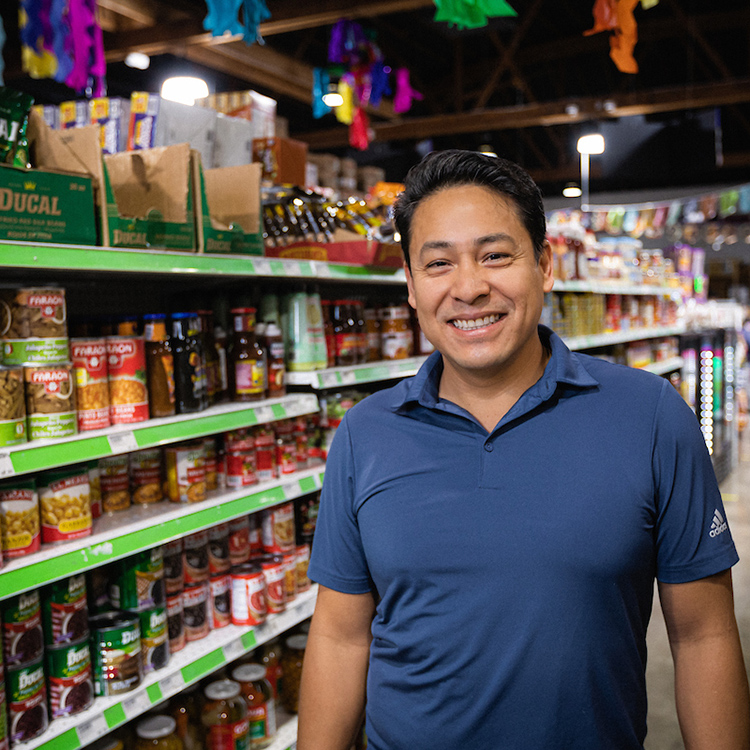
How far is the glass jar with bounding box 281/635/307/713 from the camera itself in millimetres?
2527

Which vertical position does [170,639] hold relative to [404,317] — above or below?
below

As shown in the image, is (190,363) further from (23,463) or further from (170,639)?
(170,639)

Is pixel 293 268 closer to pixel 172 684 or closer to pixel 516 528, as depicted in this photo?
pixel 172 684

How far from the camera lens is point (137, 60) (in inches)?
284

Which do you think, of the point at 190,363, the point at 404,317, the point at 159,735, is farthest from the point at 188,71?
the point at 159,735

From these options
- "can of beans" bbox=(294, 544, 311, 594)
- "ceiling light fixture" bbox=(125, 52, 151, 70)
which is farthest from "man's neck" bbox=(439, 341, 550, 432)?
"ceiling light fixture" bbox=(125, 52, 151, 70)

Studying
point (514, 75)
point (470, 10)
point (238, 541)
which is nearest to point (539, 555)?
point (238, 541)

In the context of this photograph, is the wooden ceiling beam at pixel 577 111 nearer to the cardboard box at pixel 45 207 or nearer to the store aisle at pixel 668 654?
the store aisle at pixel 668 654

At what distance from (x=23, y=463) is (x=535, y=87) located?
536 inches

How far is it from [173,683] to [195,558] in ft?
1.17

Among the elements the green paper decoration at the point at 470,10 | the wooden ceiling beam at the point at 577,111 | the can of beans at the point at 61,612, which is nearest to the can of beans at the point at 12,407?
the can of beans at the point at 61,612

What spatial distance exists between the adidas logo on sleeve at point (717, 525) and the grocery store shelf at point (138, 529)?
1.34 meters

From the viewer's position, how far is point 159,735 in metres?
1.96

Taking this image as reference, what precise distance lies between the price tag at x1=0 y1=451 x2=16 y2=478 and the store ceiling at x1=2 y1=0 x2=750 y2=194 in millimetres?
4886
